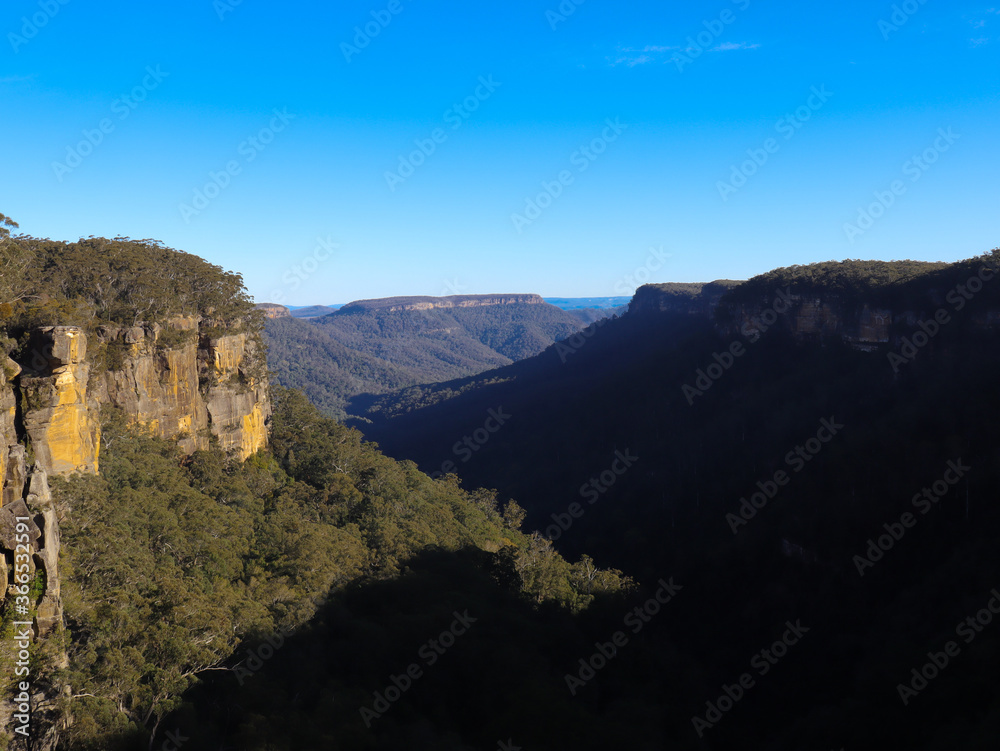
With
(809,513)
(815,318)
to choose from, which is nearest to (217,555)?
(809,513)

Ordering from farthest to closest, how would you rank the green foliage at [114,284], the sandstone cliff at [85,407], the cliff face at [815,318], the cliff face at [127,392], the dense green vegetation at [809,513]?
the cliff face at [815,318]
the dense green vegetation at [809,513]
the green foliage at [114,284]
the cliff face at [127,392]
the sandstone cliff at [85,407]

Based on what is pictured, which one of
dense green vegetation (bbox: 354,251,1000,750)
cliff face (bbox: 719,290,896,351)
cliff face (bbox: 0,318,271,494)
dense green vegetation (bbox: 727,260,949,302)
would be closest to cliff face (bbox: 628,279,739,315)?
cliff face (bbox: 719,290,896,351)

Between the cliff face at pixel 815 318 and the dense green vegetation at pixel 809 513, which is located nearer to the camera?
the dense green vegetation at pixel 809 513

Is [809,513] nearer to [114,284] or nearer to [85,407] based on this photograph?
[85,407]

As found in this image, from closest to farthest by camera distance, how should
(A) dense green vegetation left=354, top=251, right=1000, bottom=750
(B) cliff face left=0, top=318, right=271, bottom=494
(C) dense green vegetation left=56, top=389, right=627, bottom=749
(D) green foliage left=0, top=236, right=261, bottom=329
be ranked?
(C) dense green vegetation left=56, top=389, right=627, bottom=749, (B) cliff face left=0, top=318, right=271, bottom=494, (D) green foliage left=0, top=236, right=261, bottom=329, (A) dense green vegetation left=354, top=251, right=1000, bottom=750

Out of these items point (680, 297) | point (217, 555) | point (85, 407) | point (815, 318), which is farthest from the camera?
point (680, 297)

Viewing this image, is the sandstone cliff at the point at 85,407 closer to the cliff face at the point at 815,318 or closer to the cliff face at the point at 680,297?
the cliff face at the point at 815,318

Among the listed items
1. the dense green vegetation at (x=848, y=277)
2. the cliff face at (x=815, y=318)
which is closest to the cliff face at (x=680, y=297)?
the cliff face at (x=815, y=318)

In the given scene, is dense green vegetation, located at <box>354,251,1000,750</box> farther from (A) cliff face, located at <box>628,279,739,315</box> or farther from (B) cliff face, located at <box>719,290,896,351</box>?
(A) cliff face, located at <box>628,279,739,315</box>

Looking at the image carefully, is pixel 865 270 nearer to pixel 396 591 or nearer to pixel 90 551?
pixel 396 591
